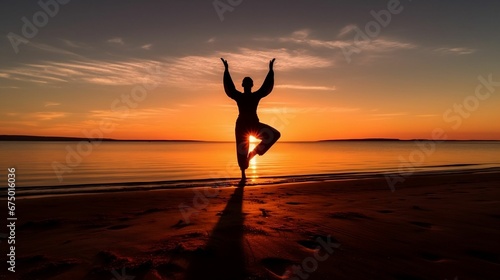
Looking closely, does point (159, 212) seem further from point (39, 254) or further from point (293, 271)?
point (293, 271)

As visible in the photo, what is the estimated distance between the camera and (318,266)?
318 cm

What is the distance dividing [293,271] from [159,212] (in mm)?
A: 3674

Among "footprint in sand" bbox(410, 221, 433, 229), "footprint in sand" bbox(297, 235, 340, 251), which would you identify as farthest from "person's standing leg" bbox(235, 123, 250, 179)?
"footprint in sand" bbox(297, 235, 340, 251)

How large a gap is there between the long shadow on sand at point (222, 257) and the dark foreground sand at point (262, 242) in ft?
0.03

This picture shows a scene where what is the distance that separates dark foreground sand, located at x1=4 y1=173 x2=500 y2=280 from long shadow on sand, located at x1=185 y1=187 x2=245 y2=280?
0.01 m

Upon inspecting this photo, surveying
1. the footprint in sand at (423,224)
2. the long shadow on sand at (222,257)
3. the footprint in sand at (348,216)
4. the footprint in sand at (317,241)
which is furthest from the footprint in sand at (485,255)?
the long shadow on sand at (222,257)

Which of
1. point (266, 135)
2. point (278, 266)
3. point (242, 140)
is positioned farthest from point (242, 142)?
point (278, 266)

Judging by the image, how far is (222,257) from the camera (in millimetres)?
3301

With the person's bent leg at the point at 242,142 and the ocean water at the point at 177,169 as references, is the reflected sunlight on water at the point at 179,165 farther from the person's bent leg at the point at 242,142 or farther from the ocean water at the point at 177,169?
the person's bent leg at the point at 242,142

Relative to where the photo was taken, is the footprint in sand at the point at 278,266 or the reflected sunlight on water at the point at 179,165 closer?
the footprint in sand at the point at 278,266

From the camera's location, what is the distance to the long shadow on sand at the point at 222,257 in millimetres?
2930

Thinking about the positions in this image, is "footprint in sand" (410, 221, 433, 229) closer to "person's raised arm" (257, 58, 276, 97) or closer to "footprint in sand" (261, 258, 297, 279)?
"footprint in sand" (261, 258, 297, 279)

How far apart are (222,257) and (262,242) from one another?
66cm

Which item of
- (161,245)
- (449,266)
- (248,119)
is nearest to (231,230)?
(161,245)
